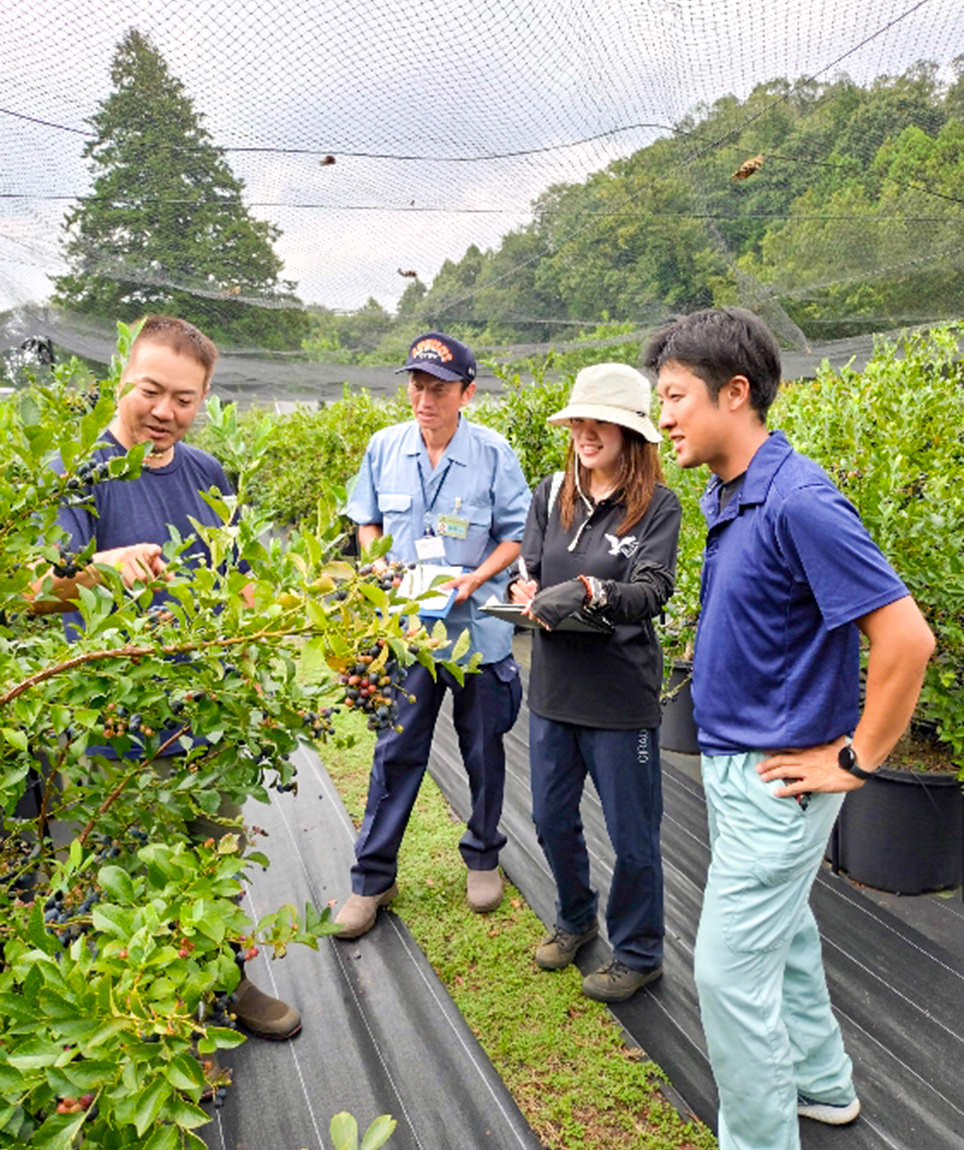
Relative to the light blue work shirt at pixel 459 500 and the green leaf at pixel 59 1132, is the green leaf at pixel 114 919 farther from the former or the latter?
the light blue work shirt at pixel 459 500

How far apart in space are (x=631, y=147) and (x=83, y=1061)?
22.7 feet

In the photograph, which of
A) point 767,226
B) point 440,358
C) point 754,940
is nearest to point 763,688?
point 754,940

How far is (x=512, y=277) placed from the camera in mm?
8547

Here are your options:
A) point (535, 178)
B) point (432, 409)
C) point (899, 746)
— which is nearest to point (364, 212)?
point (535, 178)

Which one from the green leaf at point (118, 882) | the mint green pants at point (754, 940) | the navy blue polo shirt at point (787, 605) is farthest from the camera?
the mint green pants at point (754, 940)

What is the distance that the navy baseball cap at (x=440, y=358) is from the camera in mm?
2670

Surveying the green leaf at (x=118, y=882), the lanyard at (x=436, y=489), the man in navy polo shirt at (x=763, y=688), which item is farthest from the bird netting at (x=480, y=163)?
the green leaf at (x=118, y=882)

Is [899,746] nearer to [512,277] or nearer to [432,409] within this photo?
[432,409]

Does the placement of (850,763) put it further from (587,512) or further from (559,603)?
(587,512)

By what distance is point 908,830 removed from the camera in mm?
2928

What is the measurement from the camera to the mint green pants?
156 centimetres

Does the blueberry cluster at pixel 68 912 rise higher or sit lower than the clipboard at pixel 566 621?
lower

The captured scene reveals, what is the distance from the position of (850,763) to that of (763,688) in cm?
20

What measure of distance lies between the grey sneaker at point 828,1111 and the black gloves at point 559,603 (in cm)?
129
